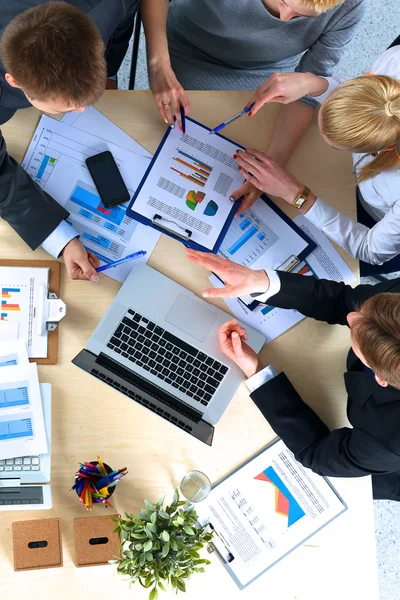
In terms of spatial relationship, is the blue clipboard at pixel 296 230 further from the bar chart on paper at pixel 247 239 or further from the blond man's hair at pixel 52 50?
the blond man's hair at pixel 52 50

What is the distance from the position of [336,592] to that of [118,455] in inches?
23.1

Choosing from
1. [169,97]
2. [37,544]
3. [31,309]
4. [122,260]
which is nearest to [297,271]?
[122,260]

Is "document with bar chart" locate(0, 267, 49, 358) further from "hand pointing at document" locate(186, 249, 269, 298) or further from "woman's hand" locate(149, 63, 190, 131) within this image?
"woman's hand" locate(149, 63, 190, 131)

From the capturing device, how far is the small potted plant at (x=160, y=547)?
1076 mm

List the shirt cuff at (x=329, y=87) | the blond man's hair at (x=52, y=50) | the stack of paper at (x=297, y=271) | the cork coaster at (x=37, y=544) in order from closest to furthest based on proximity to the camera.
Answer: the blond man's hair at (x=52, y=50) < the cork coaster at (x=37, y=544) < the stack of paper at (x=297, y=271) < the shirt cuff at (x=329, y=87)

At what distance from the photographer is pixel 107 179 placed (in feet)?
4.48

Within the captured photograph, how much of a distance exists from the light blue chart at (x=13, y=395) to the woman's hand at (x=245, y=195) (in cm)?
68

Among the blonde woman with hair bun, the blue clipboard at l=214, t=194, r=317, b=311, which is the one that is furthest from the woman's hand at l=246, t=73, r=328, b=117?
the blue clipboard at l=214, t=194, r=317, b=311

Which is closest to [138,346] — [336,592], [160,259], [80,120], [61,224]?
[160,259]

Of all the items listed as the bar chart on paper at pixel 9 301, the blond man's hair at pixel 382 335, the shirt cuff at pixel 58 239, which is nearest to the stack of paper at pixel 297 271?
the blond man's hair at pixel 382 335

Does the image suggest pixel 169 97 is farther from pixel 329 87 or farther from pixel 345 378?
pixel 345 378

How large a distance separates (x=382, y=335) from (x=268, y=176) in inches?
19.7

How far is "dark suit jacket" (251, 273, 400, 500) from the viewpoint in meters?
1.22

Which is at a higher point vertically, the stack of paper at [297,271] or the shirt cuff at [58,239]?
the shirt cuff at [58,239]
